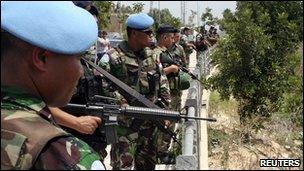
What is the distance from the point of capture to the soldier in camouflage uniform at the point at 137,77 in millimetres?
3682

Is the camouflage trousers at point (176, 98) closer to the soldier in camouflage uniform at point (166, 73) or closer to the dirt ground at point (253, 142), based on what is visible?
the soldier in camouflage uniform at point (166, 73)

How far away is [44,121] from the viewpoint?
1076 millimetres

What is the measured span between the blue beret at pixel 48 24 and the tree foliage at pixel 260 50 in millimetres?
4331

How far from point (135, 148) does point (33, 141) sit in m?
2.85

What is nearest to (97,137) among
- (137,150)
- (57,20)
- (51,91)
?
(137,150)

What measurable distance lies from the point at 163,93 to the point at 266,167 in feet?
7.25

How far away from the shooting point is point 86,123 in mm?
2369

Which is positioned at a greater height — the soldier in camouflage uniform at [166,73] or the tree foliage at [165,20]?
the tree foliage at [165,20]

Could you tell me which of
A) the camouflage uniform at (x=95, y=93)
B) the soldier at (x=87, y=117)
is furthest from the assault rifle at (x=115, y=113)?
the camouflage uniform at (x=95, y=93)

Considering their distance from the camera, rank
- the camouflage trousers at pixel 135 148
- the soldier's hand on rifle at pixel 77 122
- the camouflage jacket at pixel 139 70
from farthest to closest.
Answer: the camouflage jacket at pixel 139 70 < the camouflage trousers at pixel 135 148 < the soldier's hand on rifle at pixel 77 122

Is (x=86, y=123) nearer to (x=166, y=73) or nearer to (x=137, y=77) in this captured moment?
(x=137, y=77)

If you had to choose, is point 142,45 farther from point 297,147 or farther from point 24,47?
point 24,47

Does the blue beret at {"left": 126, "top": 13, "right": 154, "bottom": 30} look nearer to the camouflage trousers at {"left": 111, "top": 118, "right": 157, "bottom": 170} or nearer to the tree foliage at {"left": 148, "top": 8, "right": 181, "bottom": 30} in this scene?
the camouflage trousers at {"left": 111, "top": 118, "right": 157, "bottom": 170}

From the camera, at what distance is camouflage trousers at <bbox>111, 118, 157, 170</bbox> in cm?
361
